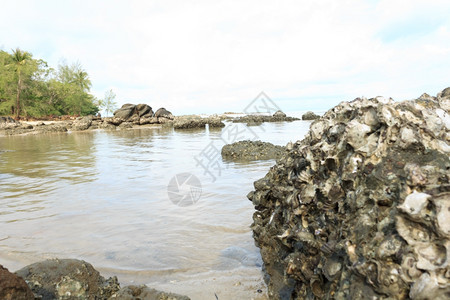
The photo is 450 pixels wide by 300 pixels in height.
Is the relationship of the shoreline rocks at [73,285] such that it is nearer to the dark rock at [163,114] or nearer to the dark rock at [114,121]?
the dark rock at [114,121]

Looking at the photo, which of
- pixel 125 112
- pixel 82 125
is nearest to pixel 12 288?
pixel 82 125

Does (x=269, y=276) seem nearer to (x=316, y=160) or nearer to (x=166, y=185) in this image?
(x=316, y=160)

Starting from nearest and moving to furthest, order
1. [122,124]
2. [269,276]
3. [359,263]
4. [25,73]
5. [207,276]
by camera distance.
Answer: [359,263], [269,276], [207,276], [122,124], [25,73]

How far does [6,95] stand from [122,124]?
23793 mm

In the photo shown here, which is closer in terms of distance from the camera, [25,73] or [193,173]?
[193,173]

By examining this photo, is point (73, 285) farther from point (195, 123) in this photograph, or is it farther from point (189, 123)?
point (195, 123)

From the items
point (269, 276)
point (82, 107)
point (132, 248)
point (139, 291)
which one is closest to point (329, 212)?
point (269, 276)

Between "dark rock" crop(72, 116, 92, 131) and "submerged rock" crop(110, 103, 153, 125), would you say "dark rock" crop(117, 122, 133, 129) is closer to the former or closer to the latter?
"submerged rock" crop(110, 103, 153, 125)

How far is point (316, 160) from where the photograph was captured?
8.36 ft

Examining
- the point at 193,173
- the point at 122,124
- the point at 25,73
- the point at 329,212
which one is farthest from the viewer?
the point at 25,73

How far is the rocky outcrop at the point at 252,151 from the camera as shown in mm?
10273

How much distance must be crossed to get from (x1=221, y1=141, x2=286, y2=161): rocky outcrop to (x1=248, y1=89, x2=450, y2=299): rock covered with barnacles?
7.30 metres

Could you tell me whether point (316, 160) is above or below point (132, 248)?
above

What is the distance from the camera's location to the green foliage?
152 ft
